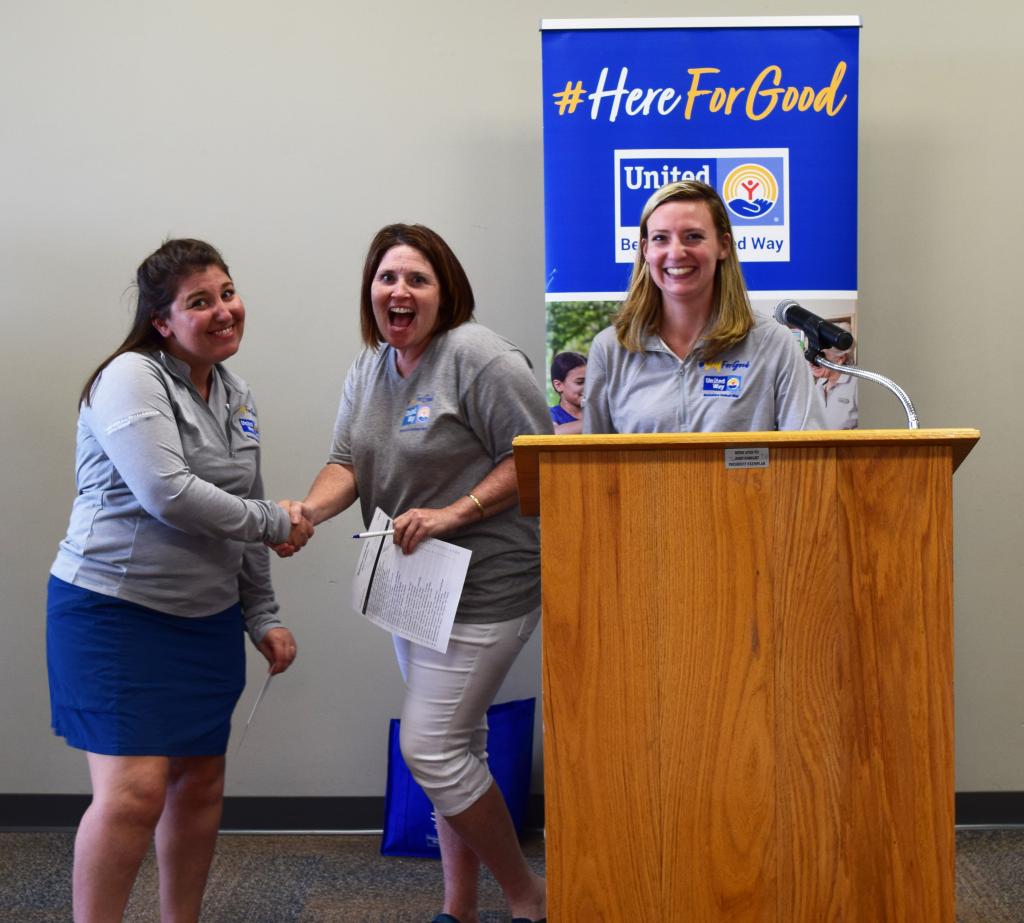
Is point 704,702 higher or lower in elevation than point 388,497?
lower

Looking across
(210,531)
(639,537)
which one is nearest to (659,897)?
(639,537)

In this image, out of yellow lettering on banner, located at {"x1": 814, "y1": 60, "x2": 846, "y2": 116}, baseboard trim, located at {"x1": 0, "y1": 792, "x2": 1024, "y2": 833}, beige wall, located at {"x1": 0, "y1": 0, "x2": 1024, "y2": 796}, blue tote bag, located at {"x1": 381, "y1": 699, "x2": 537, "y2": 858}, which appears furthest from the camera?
baseboard trim, located at {"x1": 0, "y1": 792, "x2": 1024, "y2": 833}

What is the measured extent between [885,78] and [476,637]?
7.14 ft

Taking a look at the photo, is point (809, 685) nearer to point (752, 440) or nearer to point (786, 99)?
point (752, 440)

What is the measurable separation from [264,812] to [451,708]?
1.45 metres

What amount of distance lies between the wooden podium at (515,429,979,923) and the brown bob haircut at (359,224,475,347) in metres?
0.94

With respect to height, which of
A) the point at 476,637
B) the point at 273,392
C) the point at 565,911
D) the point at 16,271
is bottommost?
the point at 565,911

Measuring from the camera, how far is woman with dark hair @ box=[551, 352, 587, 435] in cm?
296

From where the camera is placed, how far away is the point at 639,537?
1.48 meters

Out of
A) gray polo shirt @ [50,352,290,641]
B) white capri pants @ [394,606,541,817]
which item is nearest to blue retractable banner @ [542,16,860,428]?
white capri pants @ [394,606,541,817]

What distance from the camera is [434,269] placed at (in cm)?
234

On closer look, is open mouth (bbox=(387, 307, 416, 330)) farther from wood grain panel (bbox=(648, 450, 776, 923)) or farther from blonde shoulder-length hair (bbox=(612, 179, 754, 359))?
wood grain panel (bbox=(648, 450, 776, 923))

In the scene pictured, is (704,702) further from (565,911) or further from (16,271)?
(16,271)

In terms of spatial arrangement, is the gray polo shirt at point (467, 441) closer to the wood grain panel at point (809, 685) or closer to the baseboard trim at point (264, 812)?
the wood grain panel at point (809, 685)
